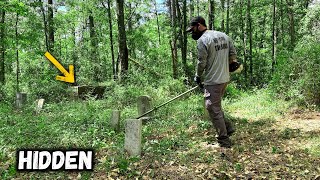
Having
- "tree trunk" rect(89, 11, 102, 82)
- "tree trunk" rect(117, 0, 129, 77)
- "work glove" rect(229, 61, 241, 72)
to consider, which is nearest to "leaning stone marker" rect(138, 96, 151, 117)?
"work glove" rect(229, 61, 241, 72)

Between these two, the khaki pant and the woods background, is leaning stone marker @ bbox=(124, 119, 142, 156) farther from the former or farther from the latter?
the woods background

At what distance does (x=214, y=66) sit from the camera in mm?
5625

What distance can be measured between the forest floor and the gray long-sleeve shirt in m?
1.33

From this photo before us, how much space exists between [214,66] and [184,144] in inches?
64.6

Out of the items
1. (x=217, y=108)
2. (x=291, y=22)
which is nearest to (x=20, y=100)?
(x=217, y=108)

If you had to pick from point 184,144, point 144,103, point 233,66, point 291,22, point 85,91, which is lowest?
point 184,144

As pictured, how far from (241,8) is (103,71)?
11698mm

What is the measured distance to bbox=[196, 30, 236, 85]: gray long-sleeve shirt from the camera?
556cm

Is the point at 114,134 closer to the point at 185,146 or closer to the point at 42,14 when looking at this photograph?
the point at 185,146

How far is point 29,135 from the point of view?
6664mm

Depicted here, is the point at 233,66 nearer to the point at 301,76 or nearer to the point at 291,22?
the point at 301,76

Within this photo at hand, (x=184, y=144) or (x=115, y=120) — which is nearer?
(x=184, y=144)

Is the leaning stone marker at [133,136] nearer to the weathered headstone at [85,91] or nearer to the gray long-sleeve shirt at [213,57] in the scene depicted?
the gray long-sleeve shirt at [213,57]

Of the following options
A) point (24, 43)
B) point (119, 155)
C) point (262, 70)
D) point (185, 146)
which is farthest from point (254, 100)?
point (262, 70)
